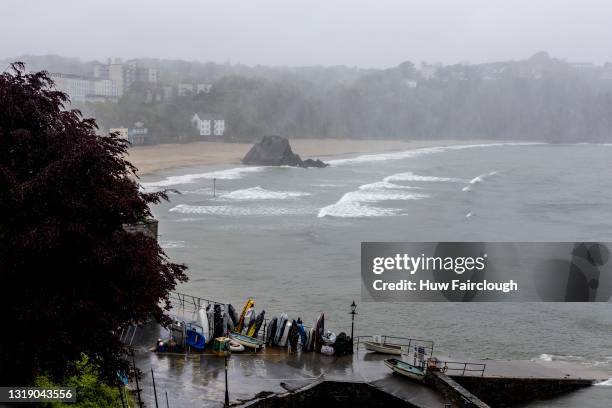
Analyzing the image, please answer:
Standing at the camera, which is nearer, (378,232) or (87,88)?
(378,232)

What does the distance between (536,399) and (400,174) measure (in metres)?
73.6

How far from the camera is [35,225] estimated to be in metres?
10.9

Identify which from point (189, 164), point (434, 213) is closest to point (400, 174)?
point (189, 164)

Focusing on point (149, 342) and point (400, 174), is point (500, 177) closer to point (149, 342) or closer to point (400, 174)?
point (400, 174)

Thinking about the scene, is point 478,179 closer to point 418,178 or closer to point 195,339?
point 418,178

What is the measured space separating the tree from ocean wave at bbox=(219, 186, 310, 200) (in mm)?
51576

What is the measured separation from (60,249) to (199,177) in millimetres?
70935

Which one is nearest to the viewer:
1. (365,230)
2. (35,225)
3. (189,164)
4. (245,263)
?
(35,225)

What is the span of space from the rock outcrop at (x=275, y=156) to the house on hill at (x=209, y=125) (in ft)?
132

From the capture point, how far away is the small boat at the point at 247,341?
58.6 ft

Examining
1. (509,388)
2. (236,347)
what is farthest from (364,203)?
(236,347)

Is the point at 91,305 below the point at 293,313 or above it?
above

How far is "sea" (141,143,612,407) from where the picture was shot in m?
26.9

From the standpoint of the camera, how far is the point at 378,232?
46625 mm
